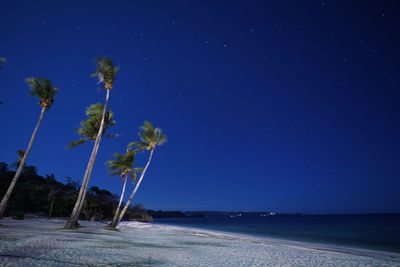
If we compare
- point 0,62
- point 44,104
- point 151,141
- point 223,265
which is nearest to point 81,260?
point 223,265

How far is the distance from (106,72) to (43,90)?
4191 mm

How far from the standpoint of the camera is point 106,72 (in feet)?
51.1

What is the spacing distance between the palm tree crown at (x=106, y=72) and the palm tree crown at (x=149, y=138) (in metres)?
5.27

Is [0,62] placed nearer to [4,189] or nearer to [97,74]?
[97,74]

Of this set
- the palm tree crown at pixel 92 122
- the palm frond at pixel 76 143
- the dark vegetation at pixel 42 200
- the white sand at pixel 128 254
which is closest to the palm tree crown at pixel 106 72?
the palm tree crown at pixel 92 122

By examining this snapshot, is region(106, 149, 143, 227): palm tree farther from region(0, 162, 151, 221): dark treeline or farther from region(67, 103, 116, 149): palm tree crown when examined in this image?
region(0, 162, 151, 221): dark treeline

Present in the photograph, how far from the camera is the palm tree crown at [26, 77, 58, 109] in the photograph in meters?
14.1

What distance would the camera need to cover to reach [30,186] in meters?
31.6

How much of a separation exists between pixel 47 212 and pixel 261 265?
118 ft

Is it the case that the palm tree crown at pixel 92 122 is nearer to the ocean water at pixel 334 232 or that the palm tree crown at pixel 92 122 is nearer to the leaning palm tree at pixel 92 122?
the leaning palm tree at pixel 92 122

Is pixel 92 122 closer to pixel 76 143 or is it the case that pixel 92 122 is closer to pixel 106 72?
pixel 76 143

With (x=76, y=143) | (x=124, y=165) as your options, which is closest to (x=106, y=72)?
(x=76, y=143)

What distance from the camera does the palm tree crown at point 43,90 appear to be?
555 inches

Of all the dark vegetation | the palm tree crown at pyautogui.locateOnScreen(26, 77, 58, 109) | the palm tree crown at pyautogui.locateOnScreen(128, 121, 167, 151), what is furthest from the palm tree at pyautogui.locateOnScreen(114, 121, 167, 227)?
the dark vegetation
